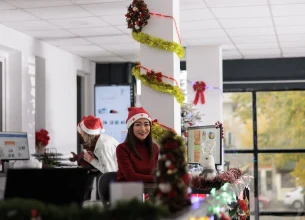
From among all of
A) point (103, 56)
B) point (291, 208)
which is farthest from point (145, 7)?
point (291, 208)

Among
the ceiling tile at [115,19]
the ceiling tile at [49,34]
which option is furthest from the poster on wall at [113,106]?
the ceiling tile at [115,19]

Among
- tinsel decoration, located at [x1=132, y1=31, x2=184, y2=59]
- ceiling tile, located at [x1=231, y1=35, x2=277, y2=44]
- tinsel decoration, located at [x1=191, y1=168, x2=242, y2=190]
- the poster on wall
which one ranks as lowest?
tinsel decoration, located at [x1=191, y1=168, x2=242, y2=190]

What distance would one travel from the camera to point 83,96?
46.8ft

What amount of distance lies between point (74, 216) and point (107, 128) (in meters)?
10.9

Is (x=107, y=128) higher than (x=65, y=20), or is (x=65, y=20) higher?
(x=65, y=20)

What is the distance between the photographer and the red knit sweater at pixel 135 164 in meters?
5.43

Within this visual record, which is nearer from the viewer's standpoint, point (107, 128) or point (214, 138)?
point (214, 138)

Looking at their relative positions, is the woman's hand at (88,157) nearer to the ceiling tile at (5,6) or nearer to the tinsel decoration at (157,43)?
the tinsel decoration at (157,43)

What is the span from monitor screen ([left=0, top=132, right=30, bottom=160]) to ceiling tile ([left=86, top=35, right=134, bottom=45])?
244cm

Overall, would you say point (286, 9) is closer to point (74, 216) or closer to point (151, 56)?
point (151, 56)

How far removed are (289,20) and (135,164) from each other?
508 centimetres

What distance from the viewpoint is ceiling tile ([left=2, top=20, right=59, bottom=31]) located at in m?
9.93

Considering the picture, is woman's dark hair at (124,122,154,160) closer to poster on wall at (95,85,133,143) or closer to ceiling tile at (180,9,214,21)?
ceiling tile at (180,9,214,21)

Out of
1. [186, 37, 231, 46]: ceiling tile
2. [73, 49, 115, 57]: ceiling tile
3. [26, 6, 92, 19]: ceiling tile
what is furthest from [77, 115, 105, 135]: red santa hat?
[73, 49, 115, 57]: ceiling tile
